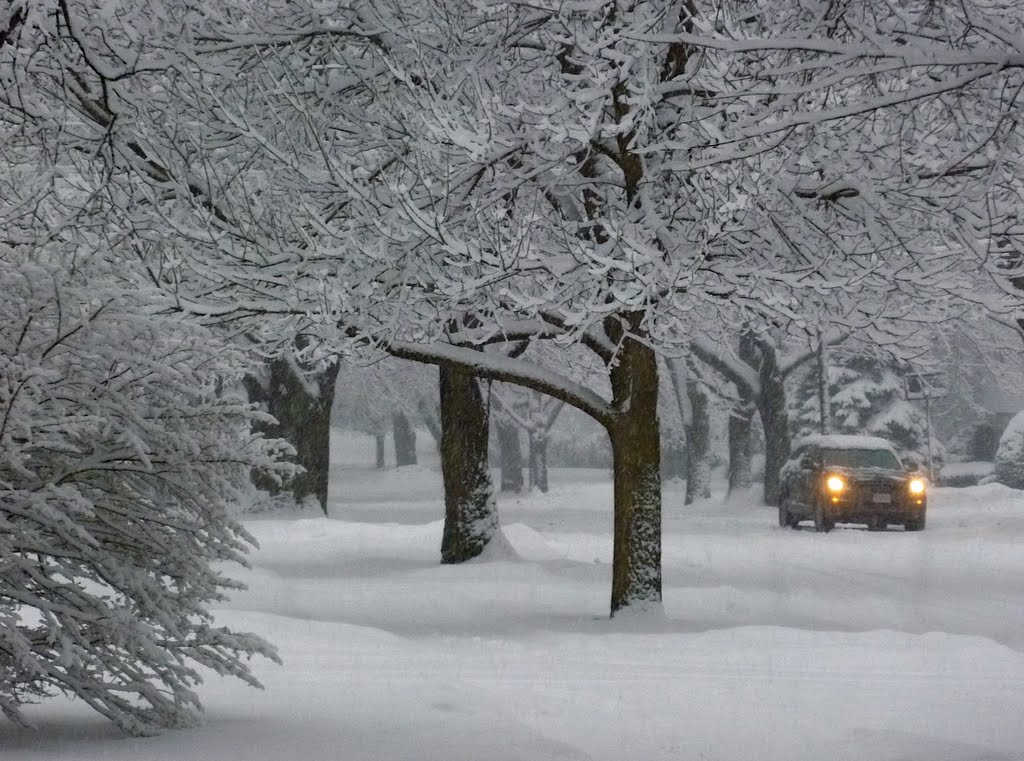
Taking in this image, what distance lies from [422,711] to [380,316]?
378cm

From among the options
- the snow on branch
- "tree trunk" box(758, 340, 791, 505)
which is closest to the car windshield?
"tree trunk" box(758, 340, 791, 505)

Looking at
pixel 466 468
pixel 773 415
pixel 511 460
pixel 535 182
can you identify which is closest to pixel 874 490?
pixel 773 415

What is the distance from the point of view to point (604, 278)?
30.3 ft

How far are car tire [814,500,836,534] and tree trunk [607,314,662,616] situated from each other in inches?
493

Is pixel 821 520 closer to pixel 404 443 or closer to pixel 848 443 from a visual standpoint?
pixel 848 443

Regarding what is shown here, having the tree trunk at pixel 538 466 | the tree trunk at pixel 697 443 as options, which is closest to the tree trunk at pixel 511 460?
the tree trunk at pixel 538 466

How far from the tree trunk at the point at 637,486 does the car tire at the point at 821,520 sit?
12519mm

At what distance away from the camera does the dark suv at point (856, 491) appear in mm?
23234

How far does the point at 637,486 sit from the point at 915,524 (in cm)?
1389

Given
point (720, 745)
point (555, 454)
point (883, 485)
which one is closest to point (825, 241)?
point (720, 745)

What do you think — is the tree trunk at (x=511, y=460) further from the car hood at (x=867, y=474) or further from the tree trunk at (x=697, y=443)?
the car hood at (x=867, y=474)

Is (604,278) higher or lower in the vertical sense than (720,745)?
higher

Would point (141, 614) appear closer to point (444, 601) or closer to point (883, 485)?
point (444, 601)

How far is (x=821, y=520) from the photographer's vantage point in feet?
76.5
